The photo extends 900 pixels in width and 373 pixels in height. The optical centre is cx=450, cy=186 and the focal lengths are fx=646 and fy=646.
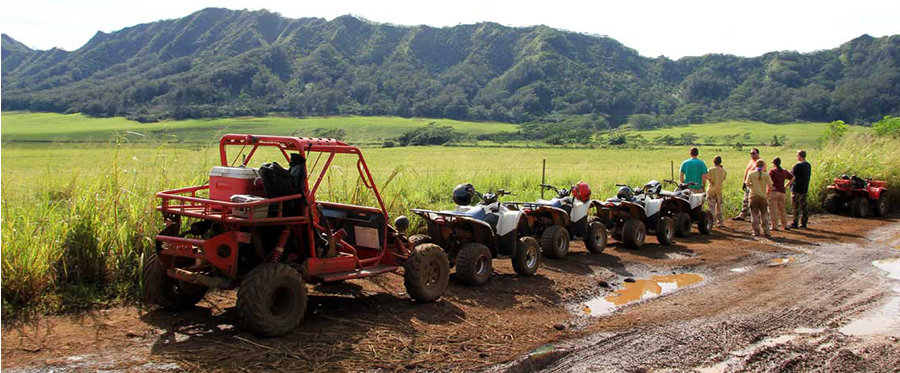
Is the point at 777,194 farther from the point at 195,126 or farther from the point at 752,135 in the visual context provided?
the point at 752,135

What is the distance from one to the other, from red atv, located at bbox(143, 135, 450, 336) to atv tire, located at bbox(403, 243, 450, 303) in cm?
1

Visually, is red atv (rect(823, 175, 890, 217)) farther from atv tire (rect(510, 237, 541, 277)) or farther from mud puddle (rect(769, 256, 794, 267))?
atv tire (rect(510, 237, 541, 277))

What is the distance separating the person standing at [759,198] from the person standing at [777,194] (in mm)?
916

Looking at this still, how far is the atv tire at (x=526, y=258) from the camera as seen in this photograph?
27.6 feet

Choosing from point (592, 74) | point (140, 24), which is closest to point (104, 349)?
point (592, 74)

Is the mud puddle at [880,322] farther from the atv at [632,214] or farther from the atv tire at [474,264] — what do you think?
the atv at [632,214]

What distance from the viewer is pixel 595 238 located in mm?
10531

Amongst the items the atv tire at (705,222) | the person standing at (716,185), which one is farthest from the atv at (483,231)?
the person standing at (716,185)

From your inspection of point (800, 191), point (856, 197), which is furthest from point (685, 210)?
point (856, 197)

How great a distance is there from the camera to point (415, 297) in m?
6.82

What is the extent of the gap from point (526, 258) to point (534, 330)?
7.62 ft

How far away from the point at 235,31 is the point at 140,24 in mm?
23150

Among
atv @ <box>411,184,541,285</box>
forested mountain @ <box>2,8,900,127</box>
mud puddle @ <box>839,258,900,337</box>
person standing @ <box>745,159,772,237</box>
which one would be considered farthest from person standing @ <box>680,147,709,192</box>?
forested mountain @ <box>2,8,900,127</box>

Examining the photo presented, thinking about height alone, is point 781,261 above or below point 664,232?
below
